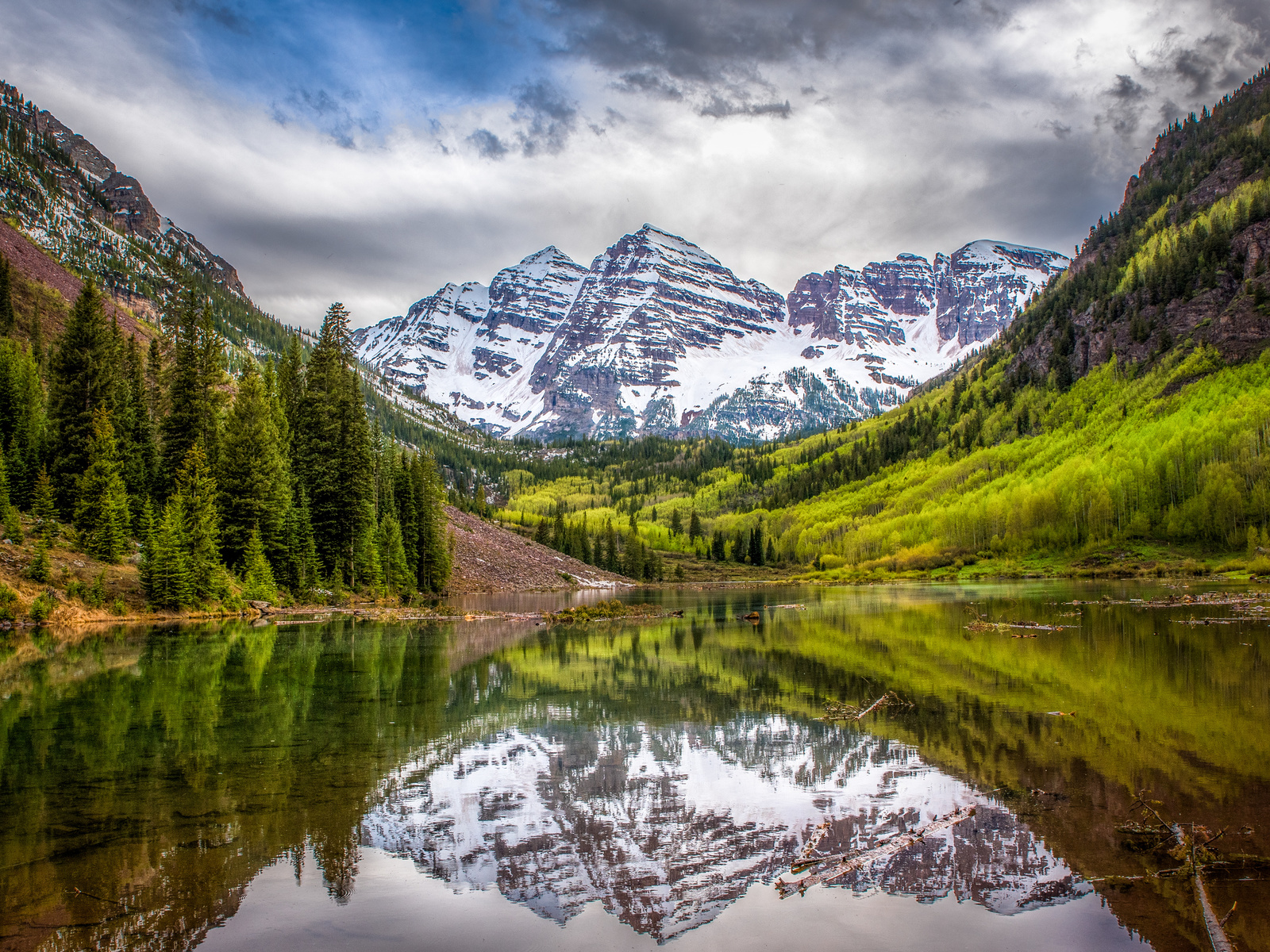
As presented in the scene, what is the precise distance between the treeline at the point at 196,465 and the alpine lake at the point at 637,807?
24.8m

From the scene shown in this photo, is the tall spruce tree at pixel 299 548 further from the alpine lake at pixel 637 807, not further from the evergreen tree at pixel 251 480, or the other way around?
the alpine lake at pixel 637 807

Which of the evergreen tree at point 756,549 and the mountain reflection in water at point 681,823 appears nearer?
the mountain reflection in water at point 681,823

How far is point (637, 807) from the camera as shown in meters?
12.3

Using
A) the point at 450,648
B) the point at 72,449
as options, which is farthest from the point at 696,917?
the point at 72,449

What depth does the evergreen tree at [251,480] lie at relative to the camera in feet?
179

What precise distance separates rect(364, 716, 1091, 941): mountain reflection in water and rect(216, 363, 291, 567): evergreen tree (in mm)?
46053

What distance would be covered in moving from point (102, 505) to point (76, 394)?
32.8 feet

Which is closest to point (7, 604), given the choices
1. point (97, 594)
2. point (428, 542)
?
point (97, 594)

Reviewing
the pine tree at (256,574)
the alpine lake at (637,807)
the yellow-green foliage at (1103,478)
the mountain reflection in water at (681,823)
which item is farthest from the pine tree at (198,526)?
the yellow-green foliage at (1103,478)

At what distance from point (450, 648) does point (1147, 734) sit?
27.8 m

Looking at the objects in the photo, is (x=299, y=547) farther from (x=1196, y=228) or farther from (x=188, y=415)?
(x=1196, y=228)

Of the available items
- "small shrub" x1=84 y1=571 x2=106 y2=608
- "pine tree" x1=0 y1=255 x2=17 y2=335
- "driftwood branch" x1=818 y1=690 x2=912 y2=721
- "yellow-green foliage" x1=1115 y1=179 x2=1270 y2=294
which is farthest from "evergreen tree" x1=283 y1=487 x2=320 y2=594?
"yellow-green foliage" x1=1115 y1=179 x2=1270 y2=294

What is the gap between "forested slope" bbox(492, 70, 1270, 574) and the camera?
96.8m

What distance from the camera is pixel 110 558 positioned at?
47.4 metres
